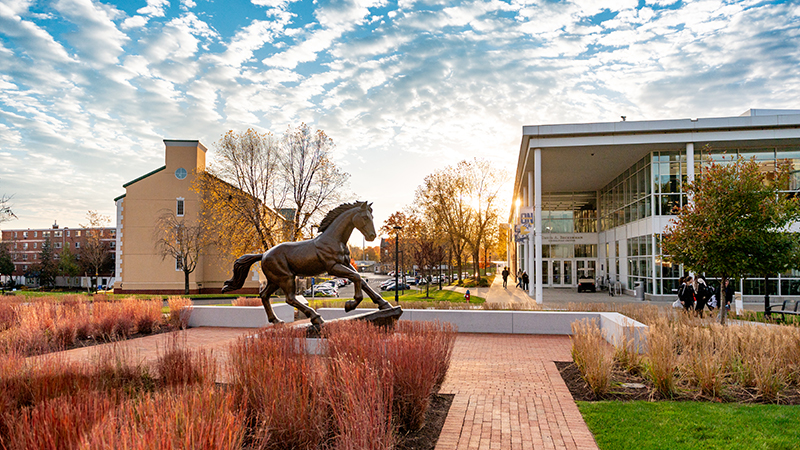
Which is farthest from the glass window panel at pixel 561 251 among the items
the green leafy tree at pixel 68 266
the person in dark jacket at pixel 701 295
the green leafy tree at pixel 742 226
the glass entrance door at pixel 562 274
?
the green leafy tree at pixel 68 266

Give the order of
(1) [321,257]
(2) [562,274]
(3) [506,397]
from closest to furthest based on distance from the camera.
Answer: (3) [506,397] < (1) [321,257] < (2) [562,274]

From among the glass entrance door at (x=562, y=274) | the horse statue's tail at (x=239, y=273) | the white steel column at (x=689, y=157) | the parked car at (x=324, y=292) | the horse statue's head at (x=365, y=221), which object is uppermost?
the white steel column at (x=689, y=157)

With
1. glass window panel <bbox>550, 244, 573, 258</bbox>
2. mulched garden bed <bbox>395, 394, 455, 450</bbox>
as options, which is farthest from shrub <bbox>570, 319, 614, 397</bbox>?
glass window panel <bbox>550, 244, 573, 258</bbox>

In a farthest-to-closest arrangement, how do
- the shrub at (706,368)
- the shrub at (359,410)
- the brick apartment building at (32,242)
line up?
the brick apartment building at (32,242)
the shrub at (706,368)
the shrub at (359,410)

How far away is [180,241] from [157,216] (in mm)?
3984

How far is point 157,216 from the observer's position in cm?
3744

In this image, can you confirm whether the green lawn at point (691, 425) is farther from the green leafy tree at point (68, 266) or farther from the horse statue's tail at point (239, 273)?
the green leafy tree at point (68, 266)

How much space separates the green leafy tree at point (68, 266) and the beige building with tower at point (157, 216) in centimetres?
3746

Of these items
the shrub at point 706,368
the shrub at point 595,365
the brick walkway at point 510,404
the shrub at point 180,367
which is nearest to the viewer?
the brick walkway at point 510,404

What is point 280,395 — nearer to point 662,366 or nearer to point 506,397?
point 506,397

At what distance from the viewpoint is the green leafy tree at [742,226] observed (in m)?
14.1

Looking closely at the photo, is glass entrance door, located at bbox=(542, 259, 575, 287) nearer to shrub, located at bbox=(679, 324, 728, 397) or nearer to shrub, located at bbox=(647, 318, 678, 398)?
shrub, located at bbox=(679, 324, 728, 397)

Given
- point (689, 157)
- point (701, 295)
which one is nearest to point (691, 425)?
point (701, 295)

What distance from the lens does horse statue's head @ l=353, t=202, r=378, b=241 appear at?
32.8 ft
